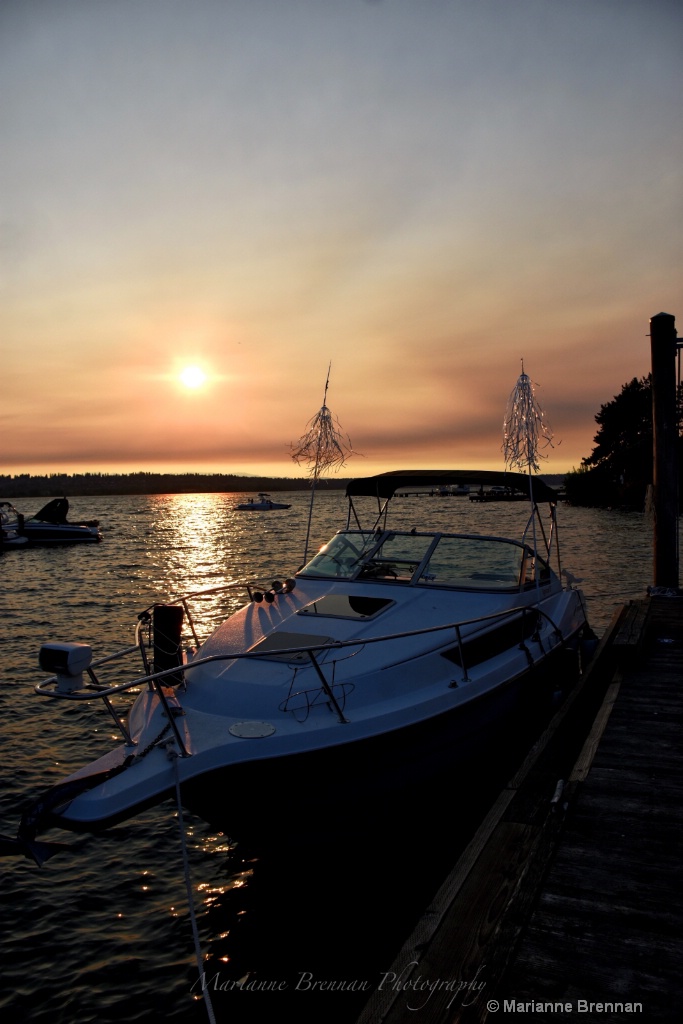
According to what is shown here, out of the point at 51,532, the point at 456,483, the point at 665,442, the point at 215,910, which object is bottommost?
the point at 215,910

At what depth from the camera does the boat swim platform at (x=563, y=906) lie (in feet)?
11.0

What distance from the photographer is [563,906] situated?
13.2 feet

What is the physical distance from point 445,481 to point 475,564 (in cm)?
179

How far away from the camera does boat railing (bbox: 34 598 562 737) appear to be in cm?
534

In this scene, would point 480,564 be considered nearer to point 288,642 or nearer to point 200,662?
point 288,642

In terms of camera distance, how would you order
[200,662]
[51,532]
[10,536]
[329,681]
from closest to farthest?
[200,662]
[329,681]
[10,536]
[51,532]

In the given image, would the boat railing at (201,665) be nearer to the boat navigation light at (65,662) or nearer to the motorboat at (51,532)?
the boat navigation light at (65,662)

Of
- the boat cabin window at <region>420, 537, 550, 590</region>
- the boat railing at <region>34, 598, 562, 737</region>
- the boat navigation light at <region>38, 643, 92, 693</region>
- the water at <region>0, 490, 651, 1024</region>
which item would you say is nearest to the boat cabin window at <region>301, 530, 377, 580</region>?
the boat cabin window at <region>420, 537, 550, 590</region>

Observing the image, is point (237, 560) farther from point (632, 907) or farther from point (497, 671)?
point (632, 907)

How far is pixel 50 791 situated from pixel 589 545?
117 ft

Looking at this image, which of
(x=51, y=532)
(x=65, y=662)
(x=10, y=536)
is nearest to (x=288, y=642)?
(x=65, y=662)

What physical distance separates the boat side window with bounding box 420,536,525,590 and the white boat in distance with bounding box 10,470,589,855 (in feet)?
0.06

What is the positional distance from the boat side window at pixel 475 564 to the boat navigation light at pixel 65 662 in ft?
14.4

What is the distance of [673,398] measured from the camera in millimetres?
13430
